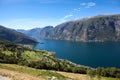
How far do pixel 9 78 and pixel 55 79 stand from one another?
6844 millimetres

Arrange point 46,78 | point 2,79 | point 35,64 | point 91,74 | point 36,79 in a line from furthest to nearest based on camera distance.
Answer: point 35,64, point 91,74, point 46,78, point 36,79, point 2,79

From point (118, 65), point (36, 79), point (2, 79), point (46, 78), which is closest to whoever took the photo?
point (2, 79)

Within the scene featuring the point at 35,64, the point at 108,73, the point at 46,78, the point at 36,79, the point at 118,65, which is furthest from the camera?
the point at 118,65

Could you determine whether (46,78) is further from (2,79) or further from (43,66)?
(43,66)

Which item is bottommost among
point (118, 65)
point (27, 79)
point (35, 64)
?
point (118, 65)

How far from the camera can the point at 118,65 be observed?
182m

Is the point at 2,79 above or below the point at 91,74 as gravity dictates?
above

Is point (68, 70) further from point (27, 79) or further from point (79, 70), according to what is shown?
point (27, 79)

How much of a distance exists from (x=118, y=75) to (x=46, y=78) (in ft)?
265

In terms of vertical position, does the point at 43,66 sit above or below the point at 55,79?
below

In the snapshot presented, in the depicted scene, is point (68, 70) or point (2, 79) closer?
point (2, 79)

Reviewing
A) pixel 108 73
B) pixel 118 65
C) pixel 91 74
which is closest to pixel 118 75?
pixel 108 73

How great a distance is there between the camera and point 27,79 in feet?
95.3

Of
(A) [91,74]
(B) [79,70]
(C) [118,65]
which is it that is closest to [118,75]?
(B) [79,70]
